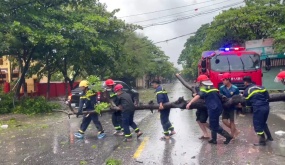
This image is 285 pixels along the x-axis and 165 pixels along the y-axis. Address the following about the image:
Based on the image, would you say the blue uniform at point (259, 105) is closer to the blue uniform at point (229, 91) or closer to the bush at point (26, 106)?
the blue uniform at point (229, 91)

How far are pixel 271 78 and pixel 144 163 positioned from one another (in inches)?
1036

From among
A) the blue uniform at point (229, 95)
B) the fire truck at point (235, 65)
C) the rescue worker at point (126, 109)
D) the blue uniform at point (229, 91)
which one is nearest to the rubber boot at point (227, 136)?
the blue uniform at point (229, 95)

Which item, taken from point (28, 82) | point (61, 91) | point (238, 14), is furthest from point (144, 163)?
point (61, 91)

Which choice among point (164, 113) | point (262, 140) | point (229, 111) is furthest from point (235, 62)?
point (262, 140)

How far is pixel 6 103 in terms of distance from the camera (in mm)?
20438

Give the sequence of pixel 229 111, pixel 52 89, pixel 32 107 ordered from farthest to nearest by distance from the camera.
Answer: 1. pixel 52 89
2. pixel 32 107
3. pixel 229 111

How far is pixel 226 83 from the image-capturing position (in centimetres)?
1027

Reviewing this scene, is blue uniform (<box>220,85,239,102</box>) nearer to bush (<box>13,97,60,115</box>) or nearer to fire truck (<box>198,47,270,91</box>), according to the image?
fire truck (<box>198,47,270,91</box>)

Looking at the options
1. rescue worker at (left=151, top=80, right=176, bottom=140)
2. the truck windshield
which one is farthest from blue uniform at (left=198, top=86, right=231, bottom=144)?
the truck windshield

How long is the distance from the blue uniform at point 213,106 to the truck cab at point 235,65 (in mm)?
6706

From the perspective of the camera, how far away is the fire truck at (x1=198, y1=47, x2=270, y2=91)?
15.8 m

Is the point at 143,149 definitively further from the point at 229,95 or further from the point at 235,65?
the point at 235,65

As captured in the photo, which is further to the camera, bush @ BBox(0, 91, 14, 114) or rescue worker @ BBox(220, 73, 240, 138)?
bush @ BBox(0, 91, 14, 114)

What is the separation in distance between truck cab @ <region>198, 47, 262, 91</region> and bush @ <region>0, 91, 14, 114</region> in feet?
35.8
